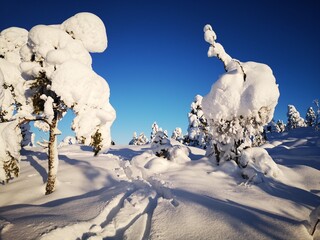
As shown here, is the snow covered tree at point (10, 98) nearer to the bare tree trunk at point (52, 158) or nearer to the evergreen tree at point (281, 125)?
the bare tree trunk at point (52, 158)

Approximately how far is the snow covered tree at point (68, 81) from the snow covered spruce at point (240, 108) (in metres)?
5.36

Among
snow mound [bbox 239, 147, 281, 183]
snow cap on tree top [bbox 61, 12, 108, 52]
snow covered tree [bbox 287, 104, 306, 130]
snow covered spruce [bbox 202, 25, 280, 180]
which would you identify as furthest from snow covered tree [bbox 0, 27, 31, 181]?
snow covered tree [bbox 287, 104, 306, 130]

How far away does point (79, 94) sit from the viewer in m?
7.63

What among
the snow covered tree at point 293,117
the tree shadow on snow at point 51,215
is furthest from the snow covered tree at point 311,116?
the tree shadow on snow at point 51,215

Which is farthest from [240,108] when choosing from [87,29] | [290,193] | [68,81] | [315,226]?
[87,29]

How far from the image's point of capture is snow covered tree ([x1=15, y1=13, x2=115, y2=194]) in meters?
7.64

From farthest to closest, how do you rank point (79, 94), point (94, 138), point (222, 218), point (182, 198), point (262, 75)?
point (262, 75) → point (94, 138) → point (79, 94) → point (182, 198) → point (222, 218)

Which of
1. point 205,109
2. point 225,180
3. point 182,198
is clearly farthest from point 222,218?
point 205,109

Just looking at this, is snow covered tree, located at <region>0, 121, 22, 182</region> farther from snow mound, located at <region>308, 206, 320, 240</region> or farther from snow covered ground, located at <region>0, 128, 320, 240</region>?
snow mound, located at <region>308, 206, 320, 240</region>

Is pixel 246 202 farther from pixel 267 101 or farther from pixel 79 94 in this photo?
pixel 79 94

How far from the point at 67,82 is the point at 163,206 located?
5.42m

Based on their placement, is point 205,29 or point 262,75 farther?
point 205,29

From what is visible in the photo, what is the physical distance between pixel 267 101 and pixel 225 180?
406 cm

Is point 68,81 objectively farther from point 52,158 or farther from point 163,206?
point 163,206
